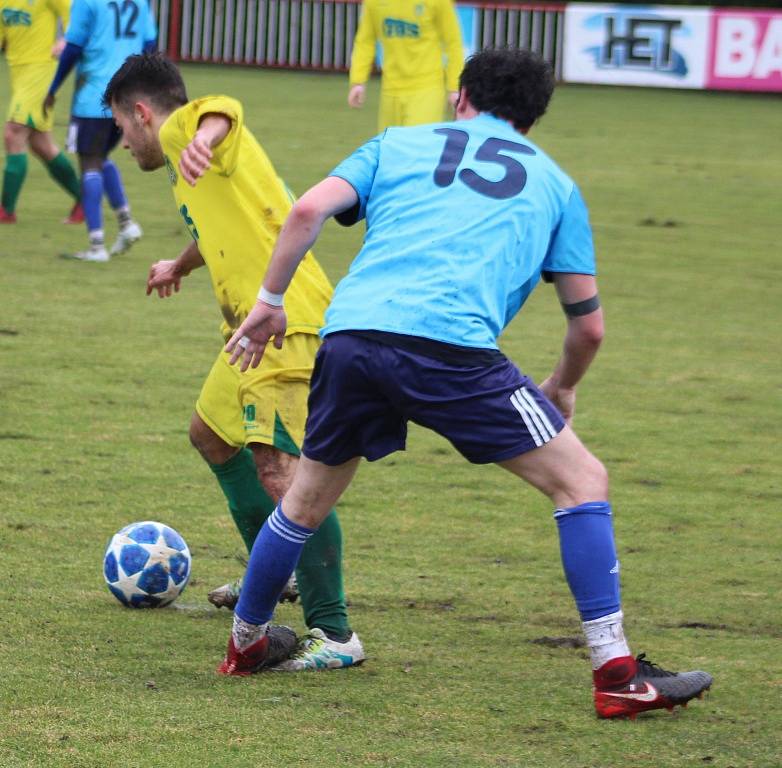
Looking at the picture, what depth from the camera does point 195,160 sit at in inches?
165

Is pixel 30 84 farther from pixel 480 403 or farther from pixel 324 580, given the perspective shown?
pixel 480 403

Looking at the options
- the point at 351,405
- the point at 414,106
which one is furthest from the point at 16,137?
the point at 351,405

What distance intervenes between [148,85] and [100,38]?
271 inches

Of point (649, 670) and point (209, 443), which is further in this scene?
point (209, 443)

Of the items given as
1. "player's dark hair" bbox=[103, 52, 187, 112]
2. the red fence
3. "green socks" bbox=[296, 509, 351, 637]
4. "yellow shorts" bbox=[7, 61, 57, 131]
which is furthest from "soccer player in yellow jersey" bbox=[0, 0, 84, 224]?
the red fence

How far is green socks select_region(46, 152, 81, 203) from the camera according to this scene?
1202 centimetres

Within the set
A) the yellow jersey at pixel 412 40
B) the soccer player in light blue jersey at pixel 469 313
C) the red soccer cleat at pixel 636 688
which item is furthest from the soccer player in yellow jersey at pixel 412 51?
the red soccer cleat at pixel 636 688

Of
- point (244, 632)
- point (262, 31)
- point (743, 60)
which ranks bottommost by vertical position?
point (262, 31)

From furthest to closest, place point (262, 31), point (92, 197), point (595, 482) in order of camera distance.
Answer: point (262, 31) → point (92, 197) → point (595, 482)

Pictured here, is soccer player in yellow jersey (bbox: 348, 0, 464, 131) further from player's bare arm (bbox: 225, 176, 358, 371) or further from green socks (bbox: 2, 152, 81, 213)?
player's bare arm (bbox: 225, 176, 358, 371)

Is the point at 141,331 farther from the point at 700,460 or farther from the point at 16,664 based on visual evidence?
the point at 16,664

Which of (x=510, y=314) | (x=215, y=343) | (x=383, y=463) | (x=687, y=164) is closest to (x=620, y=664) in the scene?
(x=510, y=314)

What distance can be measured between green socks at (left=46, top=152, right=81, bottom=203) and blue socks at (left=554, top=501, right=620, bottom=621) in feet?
28.9

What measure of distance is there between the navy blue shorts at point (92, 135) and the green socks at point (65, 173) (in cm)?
68
